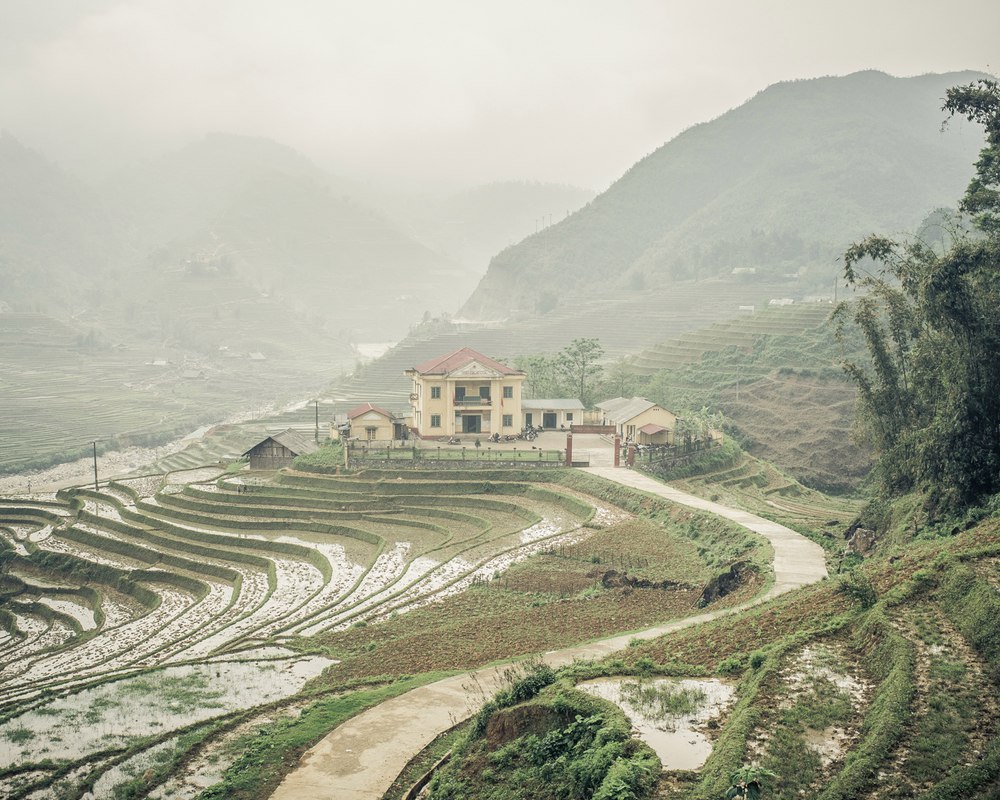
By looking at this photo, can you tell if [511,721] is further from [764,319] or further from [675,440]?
[764,319]

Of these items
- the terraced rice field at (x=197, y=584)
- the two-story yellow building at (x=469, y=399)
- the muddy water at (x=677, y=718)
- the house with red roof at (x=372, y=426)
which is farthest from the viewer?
the two-story yellow building at (x=469, y=399)

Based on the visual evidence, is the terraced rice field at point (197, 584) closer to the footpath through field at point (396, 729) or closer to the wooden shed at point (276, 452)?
the wooden shed at point (276, 452)

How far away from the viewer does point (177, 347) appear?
493 ft

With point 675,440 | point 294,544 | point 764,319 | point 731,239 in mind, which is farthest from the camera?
point 731,239

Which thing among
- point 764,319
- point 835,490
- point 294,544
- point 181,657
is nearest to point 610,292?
point 764,319

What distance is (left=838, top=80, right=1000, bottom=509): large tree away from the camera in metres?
20.0

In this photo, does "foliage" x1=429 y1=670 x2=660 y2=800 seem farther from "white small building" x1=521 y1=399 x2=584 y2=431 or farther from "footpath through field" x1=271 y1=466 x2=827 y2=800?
"white small building" x1=521 y1=399 x2=584 y2=431

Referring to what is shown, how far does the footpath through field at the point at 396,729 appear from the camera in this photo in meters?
12.4

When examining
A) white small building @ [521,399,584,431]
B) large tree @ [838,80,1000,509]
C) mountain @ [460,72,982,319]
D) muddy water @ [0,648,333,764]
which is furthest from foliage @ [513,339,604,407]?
mountain @ [460,72,982,319]

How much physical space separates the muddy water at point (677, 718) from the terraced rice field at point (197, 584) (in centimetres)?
702

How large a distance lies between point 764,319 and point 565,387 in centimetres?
2273

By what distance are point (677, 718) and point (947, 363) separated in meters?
13.6

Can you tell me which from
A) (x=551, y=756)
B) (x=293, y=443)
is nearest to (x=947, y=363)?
(x=551, y=756)

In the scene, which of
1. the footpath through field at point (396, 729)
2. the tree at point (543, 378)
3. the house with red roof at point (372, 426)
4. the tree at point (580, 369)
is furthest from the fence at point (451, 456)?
the footpath through field at point (396, 729)
